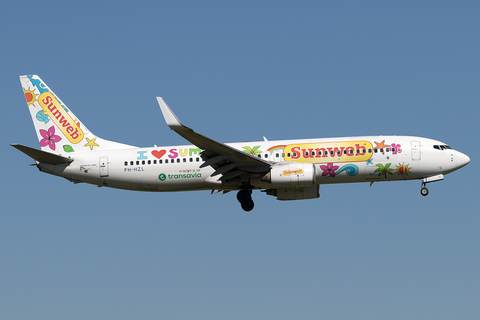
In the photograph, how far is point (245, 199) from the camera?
4138 centimetres

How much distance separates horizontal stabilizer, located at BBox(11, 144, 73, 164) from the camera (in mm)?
39628

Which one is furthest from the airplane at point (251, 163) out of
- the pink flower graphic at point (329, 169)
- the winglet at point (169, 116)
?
the winglet at point (169, 116)

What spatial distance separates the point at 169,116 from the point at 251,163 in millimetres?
7495

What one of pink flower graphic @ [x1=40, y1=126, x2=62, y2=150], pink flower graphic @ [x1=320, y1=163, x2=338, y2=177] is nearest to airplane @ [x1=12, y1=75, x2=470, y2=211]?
pink flower graphic @ [x1=320, y1=163, x2=338, y2=177]

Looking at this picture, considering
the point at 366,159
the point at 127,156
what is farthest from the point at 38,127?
the point at 366,159

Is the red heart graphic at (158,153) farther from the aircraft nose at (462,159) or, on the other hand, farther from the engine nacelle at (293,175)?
the aircraft nose at (462,159)

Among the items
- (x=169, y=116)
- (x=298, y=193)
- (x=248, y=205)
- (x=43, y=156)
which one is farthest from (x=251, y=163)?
(x=43, y=156)

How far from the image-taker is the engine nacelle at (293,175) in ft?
127

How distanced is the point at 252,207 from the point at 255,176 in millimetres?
2447

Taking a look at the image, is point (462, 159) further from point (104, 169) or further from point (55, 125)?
point (55, 125)

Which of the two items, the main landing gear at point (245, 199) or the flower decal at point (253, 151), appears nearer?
the flower decal at point (253, 151)

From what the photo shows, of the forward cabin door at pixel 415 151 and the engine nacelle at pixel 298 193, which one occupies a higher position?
the forward cabin door at pixel 415 151

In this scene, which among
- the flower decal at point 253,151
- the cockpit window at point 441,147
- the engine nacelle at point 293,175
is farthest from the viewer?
the flower decal at point 253,151

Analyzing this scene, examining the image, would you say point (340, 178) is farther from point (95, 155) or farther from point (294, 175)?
point (95, 155)
